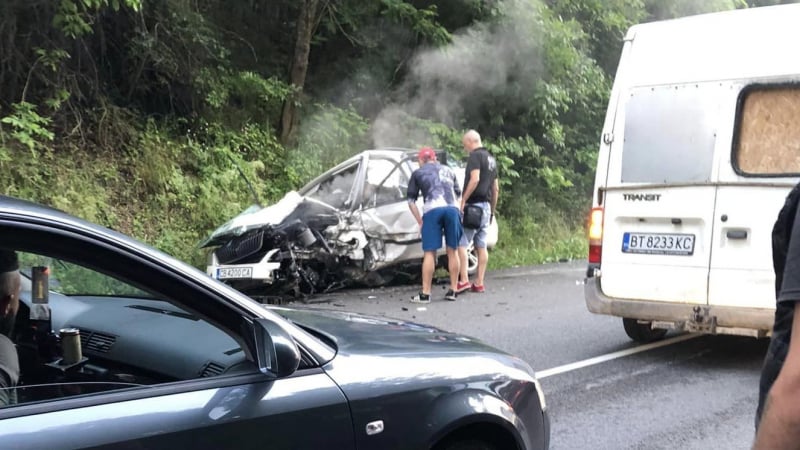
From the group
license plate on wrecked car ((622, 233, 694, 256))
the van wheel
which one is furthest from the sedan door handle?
the van wheel

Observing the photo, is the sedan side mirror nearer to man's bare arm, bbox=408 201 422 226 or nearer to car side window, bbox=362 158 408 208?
man's bare arm, bbox=408 201 422 226

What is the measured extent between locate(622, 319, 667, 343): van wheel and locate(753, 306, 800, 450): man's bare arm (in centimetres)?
550

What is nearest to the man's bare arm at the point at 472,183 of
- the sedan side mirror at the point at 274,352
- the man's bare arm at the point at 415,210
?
the man's bare arm at the point at 415,210

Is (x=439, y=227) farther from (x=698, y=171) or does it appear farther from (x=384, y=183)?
(x=698, y=171)

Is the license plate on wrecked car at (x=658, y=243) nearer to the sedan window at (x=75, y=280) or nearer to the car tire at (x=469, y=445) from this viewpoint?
the car tire at (x=469, y=445)

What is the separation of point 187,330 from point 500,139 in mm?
13873

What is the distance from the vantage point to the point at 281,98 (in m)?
13.4

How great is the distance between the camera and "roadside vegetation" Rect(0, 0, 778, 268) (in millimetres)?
10734

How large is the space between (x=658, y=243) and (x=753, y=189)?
802 millimetres

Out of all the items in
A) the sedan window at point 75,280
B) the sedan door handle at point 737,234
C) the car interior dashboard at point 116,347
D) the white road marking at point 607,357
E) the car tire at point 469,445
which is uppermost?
the sedan window at point 75,280

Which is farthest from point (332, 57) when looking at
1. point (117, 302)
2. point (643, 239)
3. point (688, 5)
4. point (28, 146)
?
point (117, 302)

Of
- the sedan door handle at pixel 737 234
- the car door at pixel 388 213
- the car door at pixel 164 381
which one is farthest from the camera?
the car door at pixel 388 213

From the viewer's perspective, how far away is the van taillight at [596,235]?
633 centimetres

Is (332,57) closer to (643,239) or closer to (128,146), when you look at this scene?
(128,146)
